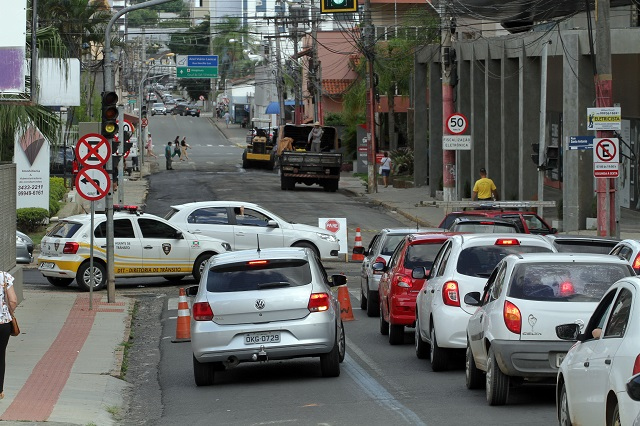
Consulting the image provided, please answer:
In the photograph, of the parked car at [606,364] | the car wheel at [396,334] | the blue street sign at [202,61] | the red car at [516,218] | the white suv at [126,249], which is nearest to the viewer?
the parked car at [606,364]

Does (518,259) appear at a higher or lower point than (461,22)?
lower

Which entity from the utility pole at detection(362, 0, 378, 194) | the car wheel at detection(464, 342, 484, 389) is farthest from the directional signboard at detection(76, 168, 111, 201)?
the utility pole at detection(362, 0, 378, 194)

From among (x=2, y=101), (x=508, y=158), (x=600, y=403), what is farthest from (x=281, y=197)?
(x=600, y=403)

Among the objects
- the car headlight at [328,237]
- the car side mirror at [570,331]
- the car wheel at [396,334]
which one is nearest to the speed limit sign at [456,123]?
the car headlight at [328,237]

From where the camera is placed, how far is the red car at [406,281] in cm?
1677

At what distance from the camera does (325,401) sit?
12.5 m

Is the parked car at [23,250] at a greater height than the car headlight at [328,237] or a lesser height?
lesser

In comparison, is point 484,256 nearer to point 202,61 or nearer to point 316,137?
point 316,137

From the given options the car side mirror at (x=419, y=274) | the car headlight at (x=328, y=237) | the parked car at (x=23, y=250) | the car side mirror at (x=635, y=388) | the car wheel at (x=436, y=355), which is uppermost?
the car side mirror at (x=635, y=388)

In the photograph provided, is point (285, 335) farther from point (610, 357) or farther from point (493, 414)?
point (610, 357)

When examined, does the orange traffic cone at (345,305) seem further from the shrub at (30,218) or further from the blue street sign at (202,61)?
the blue street sign at (202,61)

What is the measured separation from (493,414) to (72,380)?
5443mm

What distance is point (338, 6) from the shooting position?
96.2 ft

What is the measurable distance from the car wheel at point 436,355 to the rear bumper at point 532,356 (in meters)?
2.83
